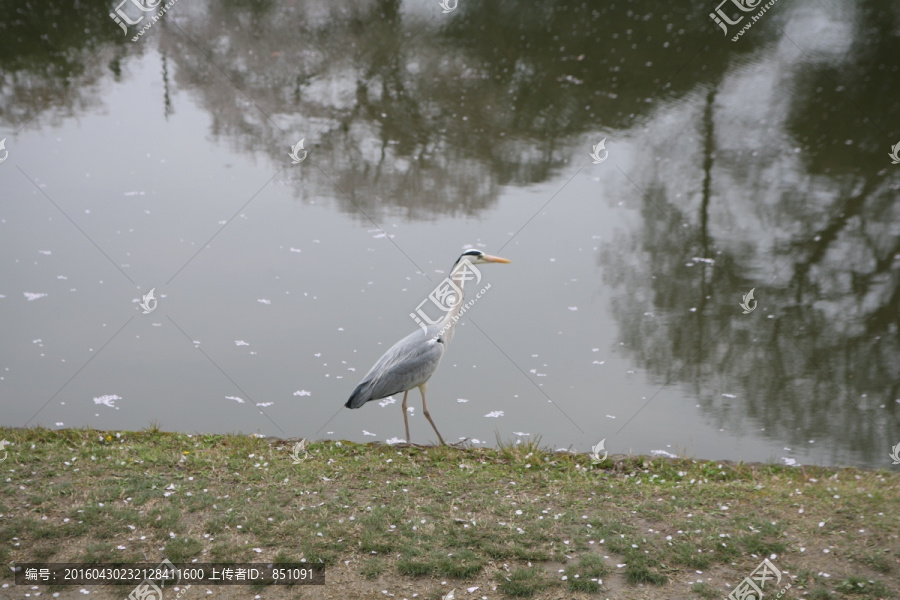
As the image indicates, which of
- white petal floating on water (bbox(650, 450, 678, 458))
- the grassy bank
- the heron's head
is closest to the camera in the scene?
the grassy bank

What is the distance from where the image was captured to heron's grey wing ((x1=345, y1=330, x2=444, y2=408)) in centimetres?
777

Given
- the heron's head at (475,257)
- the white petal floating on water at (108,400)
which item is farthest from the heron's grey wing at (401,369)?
the white petal floating on water at (108,400)

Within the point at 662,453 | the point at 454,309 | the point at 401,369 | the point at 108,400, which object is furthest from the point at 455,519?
the point at 108,400

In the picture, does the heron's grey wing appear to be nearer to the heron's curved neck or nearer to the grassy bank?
the heron's curved neck

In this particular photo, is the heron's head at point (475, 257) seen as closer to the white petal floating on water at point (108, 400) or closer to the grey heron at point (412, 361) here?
the grey heron at point (412, 361)

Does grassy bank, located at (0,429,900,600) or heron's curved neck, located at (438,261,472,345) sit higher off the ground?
heron's curved neck, located at (438,261,472,345)

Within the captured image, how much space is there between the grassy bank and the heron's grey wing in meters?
→ 0.61

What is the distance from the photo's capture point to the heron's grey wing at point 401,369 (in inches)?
306

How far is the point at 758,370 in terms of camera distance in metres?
10.1

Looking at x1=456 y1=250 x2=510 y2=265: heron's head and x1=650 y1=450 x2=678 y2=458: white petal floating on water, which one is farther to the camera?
x1=456 y1=250 x2=510 y2=265: heron's head

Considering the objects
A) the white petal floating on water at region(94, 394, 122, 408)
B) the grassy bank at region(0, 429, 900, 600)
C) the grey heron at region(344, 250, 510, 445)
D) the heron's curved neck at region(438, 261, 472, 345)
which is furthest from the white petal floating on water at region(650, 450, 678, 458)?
the white petal floating on water at region(94, 394, 122, 408)

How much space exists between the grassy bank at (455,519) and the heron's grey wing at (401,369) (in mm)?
606

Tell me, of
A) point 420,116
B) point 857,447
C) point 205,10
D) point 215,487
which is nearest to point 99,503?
point 215,487

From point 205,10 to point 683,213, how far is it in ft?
47.1
